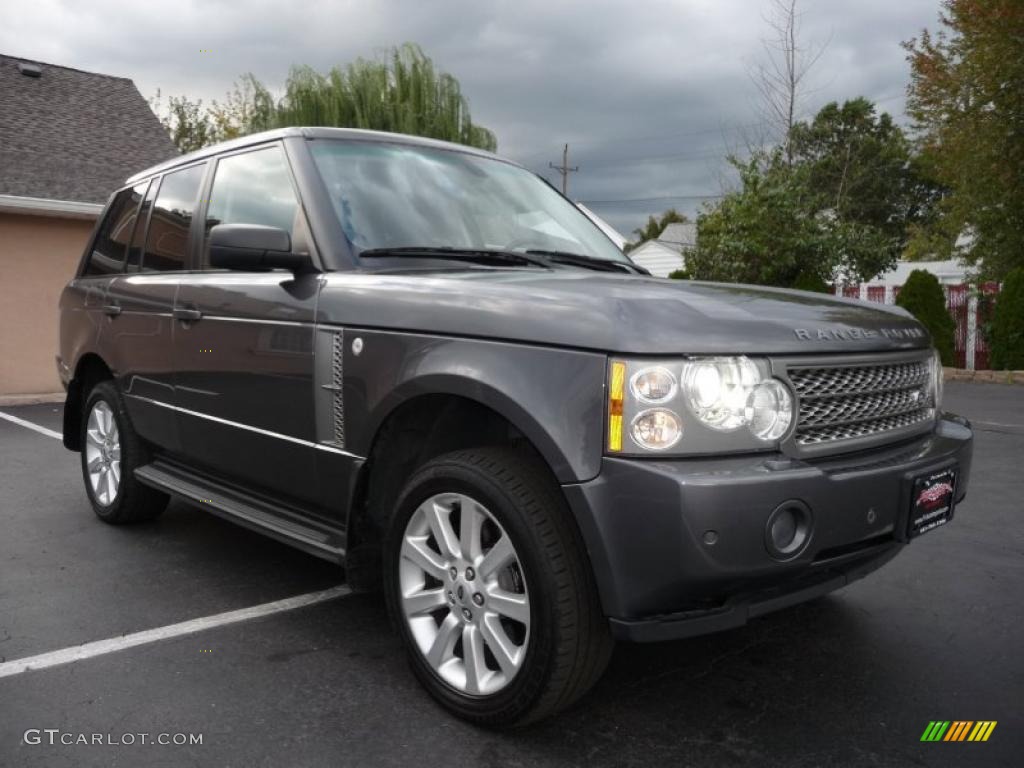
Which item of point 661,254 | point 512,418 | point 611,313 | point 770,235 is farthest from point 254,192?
point 661,254

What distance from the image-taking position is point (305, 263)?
324 centimetres

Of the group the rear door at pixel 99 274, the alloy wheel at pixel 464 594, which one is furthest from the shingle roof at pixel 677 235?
the alloy wheel at pixel 464 594

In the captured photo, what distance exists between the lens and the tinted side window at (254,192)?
354 cm

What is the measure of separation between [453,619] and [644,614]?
680 mm

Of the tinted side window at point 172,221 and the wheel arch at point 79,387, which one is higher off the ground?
the tinted side window at point 172,221

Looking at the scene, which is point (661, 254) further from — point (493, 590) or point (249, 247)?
point (493, 590)

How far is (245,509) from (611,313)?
1.94 metres

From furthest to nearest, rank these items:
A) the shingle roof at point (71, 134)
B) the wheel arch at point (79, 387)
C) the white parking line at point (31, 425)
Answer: the shingle roof at point (71, 134) < the white parking line at point (31, 425) < the wheel arch at point (79, 387)

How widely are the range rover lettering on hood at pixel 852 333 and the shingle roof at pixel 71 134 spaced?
1184 centimetres

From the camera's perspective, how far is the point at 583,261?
375 centimetres

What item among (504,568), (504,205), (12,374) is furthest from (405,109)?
(504,568)

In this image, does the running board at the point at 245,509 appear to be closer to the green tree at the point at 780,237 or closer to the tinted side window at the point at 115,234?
the tinted side window at the point at 115,234

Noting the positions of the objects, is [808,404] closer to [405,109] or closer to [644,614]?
[644,614]

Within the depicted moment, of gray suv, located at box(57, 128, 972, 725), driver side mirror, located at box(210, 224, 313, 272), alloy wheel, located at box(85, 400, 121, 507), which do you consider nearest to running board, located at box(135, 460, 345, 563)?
gray suv, located at box(57, 128, 972, 725)
